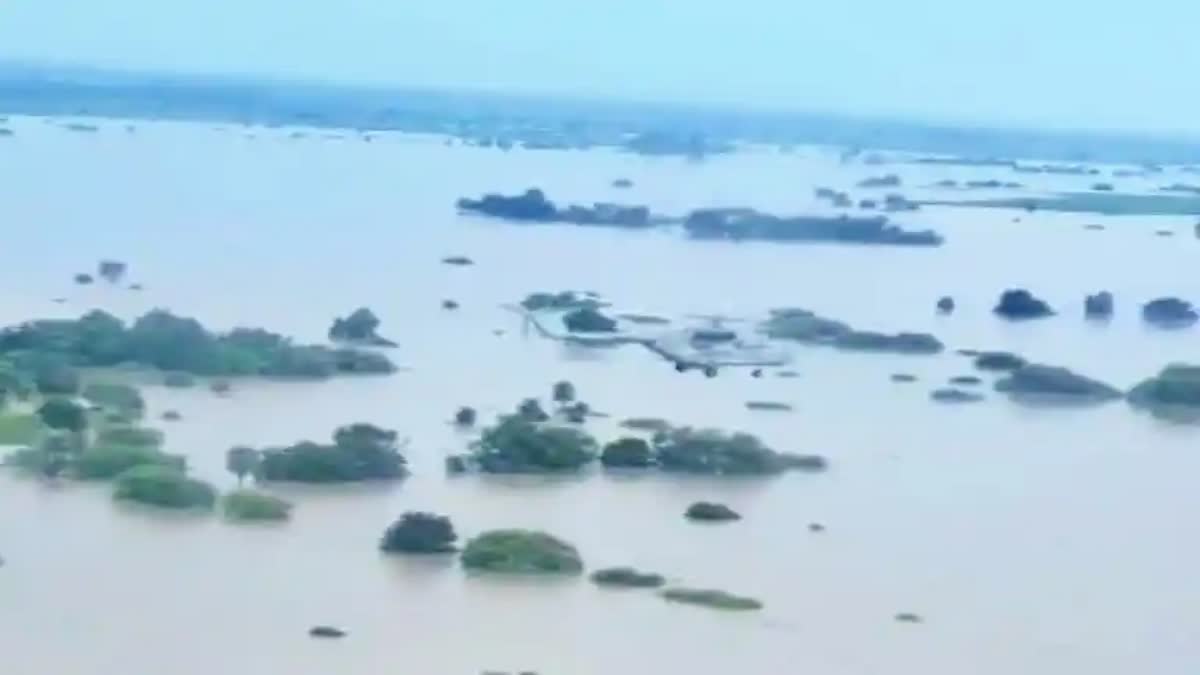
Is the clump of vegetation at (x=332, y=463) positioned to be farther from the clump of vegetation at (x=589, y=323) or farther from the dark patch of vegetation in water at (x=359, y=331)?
the clump of vegetation at (x=589, y=323)

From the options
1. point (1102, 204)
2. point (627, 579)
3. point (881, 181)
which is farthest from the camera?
point (881, 181)

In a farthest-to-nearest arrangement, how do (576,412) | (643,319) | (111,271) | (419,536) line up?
(111,271)
(643,319)
(576,412)
(419,536)

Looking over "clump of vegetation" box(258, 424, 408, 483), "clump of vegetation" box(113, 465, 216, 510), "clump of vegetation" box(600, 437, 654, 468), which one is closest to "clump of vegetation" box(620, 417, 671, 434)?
"clump of vegetation" box(600, 437, 654, 468)

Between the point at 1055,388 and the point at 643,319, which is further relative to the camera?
the point at 643,319

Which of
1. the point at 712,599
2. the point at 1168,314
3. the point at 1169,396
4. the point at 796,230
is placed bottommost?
the point at 712,599

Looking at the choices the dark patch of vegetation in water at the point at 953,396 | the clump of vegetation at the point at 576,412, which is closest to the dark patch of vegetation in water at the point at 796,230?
the dark patch of vegetation in water at the point at 953,396

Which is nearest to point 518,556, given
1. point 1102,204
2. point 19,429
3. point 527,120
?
point 19,429

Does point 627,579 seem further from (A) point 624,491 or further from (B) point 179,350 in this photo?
(B) point 179,350
